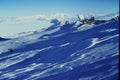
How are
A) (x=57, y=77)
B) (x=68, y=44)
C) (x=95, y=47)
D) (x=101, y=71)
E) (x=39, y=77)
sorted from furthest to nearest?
(x=68, y=44)
(x=95, y=47)
(x=39, y=77)
(x=57, y=77)
(x=101, y=71)

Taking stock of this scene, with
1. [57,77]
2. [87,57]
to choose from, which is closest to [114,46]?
[87,57]

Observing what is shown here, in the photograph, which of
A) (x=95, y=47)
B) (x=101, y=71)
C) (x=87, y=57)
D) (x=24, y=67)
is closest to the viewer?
(x=101, y=71)

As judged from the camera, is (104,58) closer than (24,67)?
Yes

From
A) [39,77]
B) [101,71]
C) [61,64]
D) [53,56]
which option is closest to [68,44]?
[53,56]

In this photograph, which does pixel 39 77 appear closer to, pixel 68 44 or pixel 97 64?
pixel 97 64

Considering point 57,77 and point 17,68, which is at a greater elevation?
point 17,68

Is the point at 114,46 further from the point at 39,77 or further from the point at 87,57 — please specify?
the point at 39,77

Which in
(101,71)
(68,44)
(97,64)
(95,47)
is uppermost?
(68,44)

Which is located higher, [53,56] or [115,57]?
[53,56]

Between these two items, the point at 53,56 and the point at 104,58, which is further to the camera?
the point at 53,56
